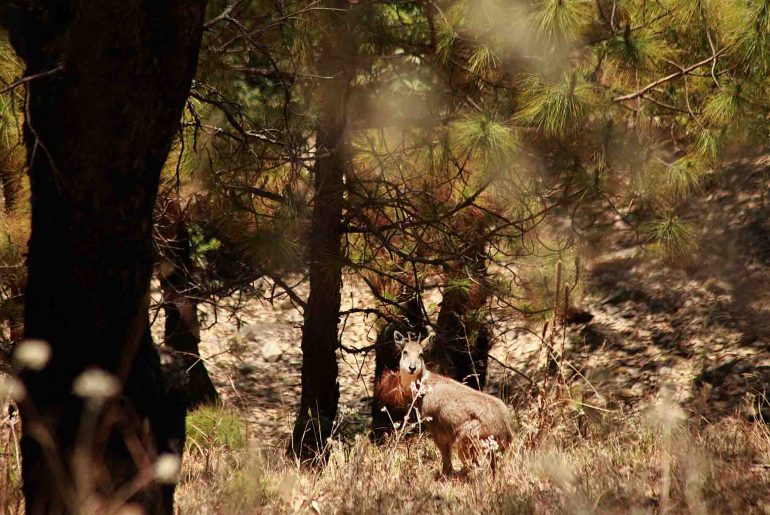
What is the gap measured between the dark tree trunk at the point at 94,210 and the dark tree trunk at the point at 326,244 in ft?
9.14

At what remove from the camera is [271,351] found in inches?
557

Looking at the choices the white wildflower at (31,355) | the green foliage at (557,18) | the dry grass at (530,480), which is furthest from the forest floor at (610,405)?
the green foliage at (557,18)

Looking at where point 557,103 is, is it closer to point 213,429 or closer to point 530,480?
point 530,480

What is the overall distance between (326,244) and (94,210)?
13.6 ft

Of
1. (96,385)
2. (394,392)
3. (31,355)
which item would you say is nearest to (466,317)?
(394,392)

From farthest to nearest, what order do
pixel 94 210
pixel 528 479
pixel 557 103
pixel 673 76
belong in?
pixel 673 76
pixel 557 103
pixel 528 479
pixel 94 210

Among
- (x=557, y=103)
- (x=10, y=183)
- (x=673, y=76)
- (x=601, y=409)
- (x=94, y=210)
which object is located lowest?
(x=601, y=409)

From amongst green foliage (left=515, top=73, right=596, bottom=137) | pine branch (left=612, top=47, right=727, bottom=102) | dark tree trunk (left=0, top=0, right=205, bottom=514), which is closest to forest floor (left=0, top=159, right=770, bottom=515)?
dark tree trunk (left=0, top=0, right=205, bottom=514)

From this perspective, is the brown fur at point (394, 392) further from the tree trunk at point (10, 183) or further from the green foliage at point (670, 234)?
the tree trunk at point (10, 183)

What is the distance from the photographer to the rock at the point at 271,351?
45.9 ft

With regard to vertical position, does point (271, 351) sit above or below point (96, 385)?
above

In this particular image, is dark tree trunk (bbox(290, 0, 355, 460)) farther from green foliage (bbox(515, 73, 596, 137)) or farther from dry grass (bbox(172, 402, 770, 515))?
green foliage (bbox(515, 73, 596, 137))

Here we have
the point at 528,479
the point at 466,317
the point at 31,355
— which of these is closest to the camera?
the point at 31,355

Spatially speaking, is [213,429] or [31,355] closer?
[31,355]
